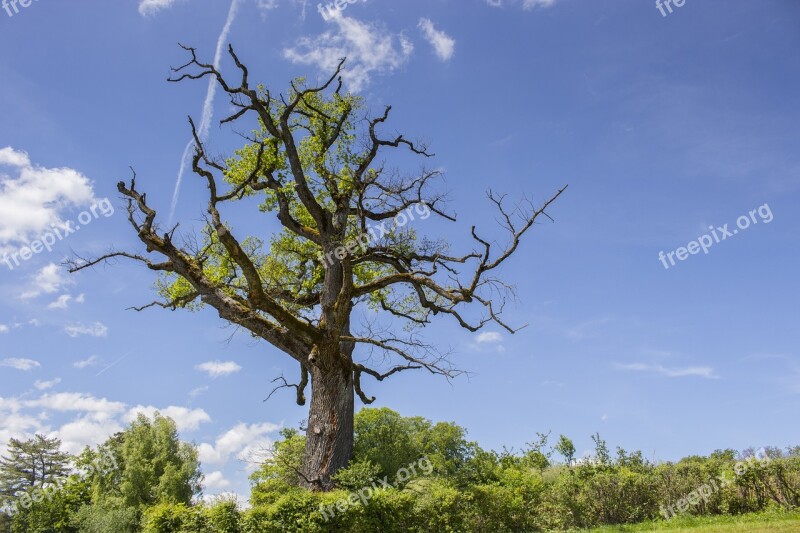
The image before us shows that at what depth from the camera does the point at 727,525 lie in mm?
→ 11938

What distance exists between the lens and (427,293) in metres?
15.7

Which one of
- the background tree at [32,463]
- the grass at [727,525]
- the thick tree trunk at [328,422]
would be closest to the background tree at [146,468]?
the background tree at [32,463]

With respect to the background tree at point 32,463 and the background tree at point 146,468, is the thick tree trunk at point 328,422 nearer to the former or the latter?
the background tree at point 146,468

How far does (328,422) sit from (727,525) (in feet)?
29.7

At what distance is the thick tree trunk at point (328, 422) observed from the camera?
11.9m

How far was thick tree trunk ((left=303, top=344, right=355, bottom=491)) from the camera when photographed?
11.9 m

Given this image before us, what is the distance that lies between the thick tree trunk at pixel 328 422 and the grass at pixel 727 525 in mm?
6152

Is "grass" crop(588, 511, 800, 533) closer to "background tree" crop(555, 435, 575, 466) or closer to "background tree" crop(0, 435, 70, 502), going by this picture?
"background tree" crop(555, 435, 575, 466)

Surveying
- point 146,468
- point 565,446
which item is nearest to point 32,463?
point 146,468

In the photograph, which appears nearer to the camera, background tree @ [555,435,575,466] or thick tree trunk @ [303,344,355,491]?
thick tree trunk @ [303,344,355,491]

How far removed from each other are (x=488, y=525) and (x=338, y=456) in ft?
11.4

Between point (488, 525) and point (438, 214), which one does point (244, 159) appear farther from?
point (488, 525)

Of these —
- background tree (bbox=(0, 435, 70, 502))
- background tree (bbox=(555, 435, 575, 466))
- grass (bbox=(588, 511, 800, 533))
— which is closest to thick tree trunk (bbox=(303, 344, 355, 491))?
grass (bbox=(588, 511, 800, 533))

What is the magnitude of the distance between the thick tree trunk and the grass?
6.15m
